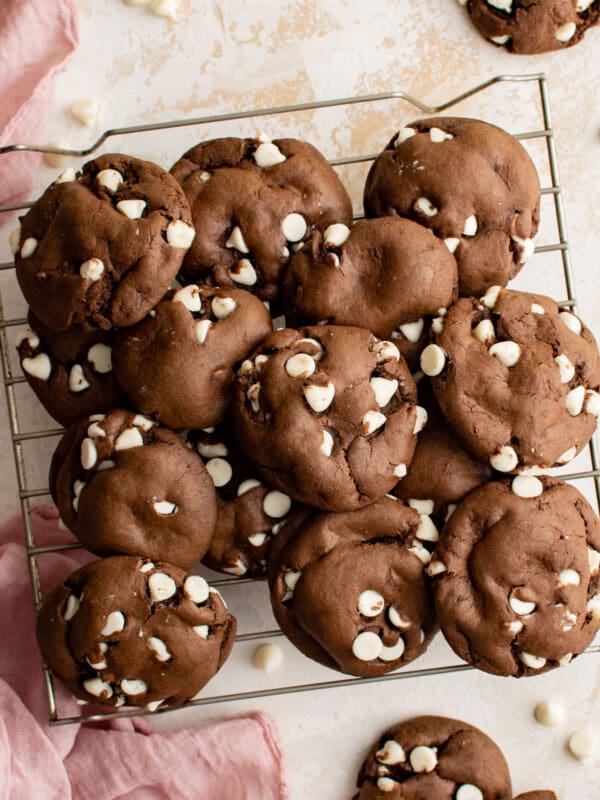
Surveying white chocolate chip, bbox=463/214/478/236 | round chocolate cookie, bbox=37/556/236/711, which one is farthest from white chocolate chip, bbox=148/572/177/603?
white chocolate chip, bbox=463/214/478/236

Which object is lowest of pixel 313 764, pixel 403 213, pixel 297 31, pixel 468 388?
pixel 313 764

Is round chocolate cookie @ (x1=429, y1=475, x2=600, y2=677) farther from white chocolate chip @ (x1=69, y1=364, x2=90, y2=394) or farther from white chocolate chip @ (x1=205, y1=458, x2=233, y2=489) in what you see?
white chocolate chip @ (x1=69, y1=364, x2=90, y2=394)

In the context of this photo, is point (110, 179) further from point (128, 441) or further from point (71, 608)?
point (71, 608)

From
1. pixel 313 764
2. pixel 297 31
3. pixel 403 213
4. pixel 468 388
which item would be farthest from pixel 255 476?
pixel 297 31

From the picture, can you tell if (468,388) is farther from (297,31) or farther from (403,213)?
(297,31)

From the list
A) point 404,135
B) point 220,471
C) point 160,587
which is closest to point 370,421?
point 220,471

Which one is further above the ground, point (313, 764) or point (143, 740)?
point (143, 740)
